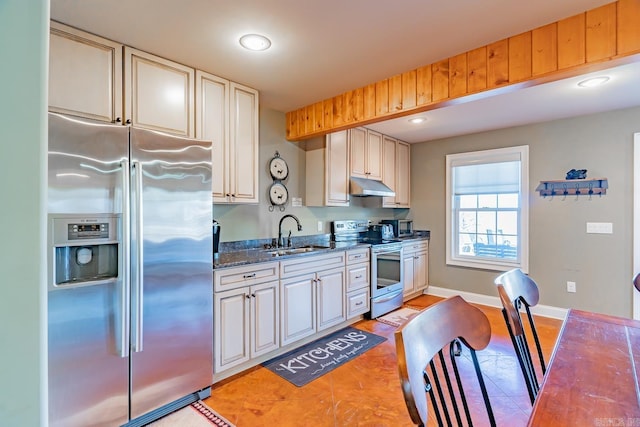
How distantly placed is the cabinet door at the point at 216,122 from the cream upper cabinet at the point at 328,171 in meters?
1.23

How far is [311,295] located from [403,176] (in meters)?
2.71

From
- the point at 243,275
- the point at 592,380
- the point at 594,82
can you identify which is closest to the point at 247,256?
the point at 243,275

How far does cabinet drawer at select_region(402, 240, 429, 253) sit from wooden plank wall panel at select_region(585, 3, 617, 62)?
2.82 meters

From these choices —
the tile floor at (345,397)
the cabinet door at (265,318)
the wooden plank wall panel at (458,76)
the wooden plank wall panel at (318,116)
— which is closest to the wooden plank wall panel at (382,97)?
the wooden plank wall panel at (458,76)

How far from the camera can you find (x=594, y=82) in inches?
104

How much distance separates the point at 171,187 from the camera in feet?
6.47

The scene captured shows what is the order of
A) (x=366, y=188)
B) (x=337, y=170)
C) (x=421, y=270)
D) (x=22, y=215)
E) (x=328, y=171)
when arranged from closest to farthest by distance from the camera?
(x=22, y=215)
(x=328, y=171)
(x=337, y=170)
(x=366, y=188)
(x=421, y=270)

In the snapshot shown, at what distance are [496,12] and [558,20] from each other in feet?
1.33

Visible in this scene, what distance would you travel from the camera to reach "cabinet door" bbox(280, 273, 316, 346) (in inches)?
107

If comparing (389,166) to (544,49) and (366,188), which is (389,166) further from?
(544,49)

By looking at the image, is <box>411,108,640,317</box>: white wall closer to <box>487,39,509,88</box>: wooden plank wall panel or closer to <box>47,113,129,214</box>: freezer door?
<box>487,39,509,88</box>: wooden plank wall panel

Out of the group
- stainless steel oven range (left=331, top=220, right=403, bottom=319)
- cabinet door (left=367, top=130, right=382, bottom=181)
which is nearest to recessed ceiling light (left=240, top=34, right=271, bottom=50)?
cabinet door (left=367, top=130, right=382, bottom=181)

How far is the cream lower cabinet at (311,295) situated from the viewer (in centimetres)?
274

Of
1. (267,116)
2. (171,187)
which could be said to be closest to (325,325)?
(171,187)
